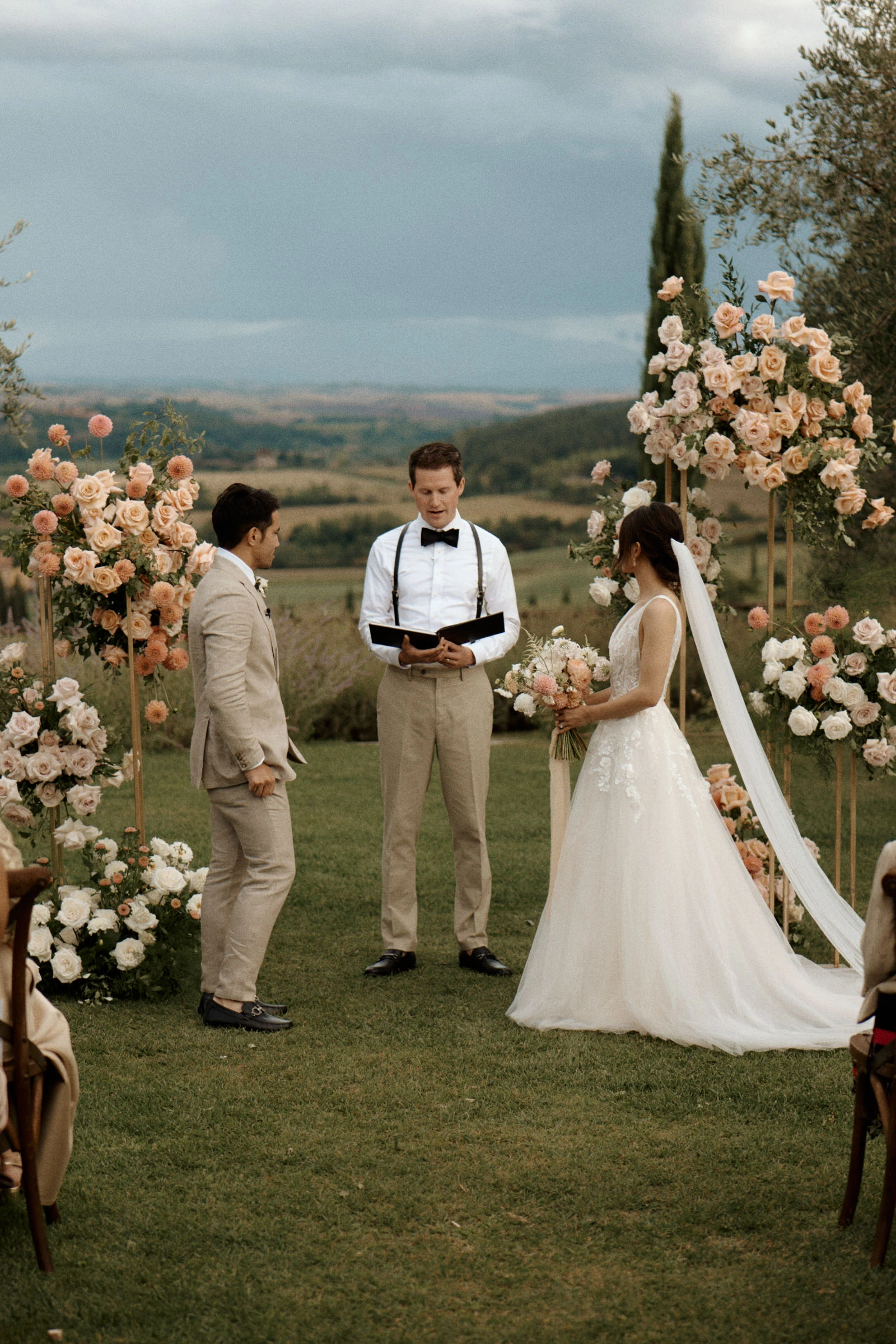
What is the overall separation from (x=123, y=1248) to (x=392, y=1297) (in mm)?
733

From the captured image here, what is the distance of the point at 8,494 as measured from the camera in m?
5.17

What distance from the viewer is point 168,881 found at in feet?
17.8

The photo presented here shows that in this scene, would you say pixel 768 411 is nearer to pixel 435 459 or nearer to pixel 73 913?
pixel 435 459

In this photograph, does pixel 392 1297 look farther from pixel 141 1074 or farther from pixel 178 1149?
pixel 141 1074

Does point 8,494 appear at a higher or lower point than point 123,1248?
higher

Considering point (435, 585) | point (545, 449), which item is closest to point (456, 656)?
point (435, 585)

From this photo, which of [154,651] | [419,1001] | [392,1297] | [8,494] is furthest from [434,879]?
[392,1297]

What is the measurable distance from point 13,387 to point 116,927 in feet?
9.37

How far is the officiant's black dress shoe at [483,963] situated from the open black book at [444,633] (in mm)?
1378

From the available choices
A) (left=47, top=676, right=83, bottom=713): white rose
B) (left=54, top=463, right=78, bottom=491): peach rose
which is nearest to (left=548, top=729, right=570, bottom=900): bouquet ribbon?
(left=47, top=676, right=83, bottom=713): white rose

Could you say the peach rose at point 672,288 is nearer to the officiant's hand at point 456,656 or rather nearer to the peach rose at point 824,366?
the peach rose at point 824,366

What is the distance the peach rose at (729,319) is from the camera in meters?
5.49

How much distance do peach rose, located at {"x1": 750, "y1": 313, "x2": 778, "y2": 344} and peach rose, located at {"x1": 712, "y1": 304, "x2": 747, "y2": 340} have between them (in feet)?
0.23

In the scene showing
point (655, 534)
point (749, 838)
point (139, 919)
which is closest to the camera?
point (655, 534)
